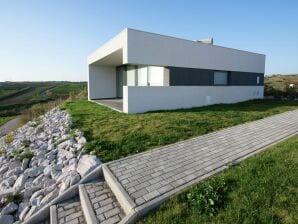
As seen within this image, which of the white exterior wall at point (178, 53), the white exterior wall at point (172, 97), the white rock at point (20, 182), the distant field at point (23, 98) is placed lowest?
the distant field at point (23, 98)

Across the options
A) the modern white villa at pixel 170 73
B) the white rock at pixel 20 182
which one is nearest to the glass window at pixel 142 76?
the modern white villa at pixel 170 73

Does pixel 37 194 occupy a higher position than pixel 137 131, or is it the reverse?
pixel 137 131

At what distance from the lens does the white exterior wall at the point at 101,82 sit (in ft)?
59.1

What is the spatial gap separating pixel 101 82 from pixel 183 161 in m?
15.0

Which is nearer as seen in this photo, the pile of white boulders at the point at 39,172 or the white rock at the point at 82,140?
the pile of white boulders at the point at 39,172

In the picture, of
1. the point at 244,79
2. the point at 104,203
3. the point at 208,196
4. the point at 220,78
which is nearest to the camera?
the point at 208,196

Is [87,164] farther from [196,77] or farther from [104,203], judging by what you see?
[196,77]

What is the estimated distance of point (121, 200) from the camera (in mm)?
3445

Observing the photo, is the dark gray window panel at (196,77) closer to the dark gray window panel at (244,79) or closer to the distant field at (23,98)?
the dark gray window panel at (244,79)

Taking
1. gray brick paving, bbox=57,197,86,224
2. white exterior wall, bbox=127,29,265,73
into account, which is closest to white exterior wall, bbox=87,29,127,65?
white exterior wall, bbox=127,29,265,73

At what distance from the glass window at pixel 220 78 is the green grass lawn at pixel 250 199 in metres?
11.2

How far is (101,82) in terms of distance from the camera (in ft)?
60.5

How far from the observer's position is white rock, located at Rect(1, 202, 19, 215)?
4029 millimetres

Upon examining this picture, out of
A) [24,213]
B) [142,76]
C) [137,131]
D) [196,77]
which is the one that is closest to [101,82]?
[142,76]
